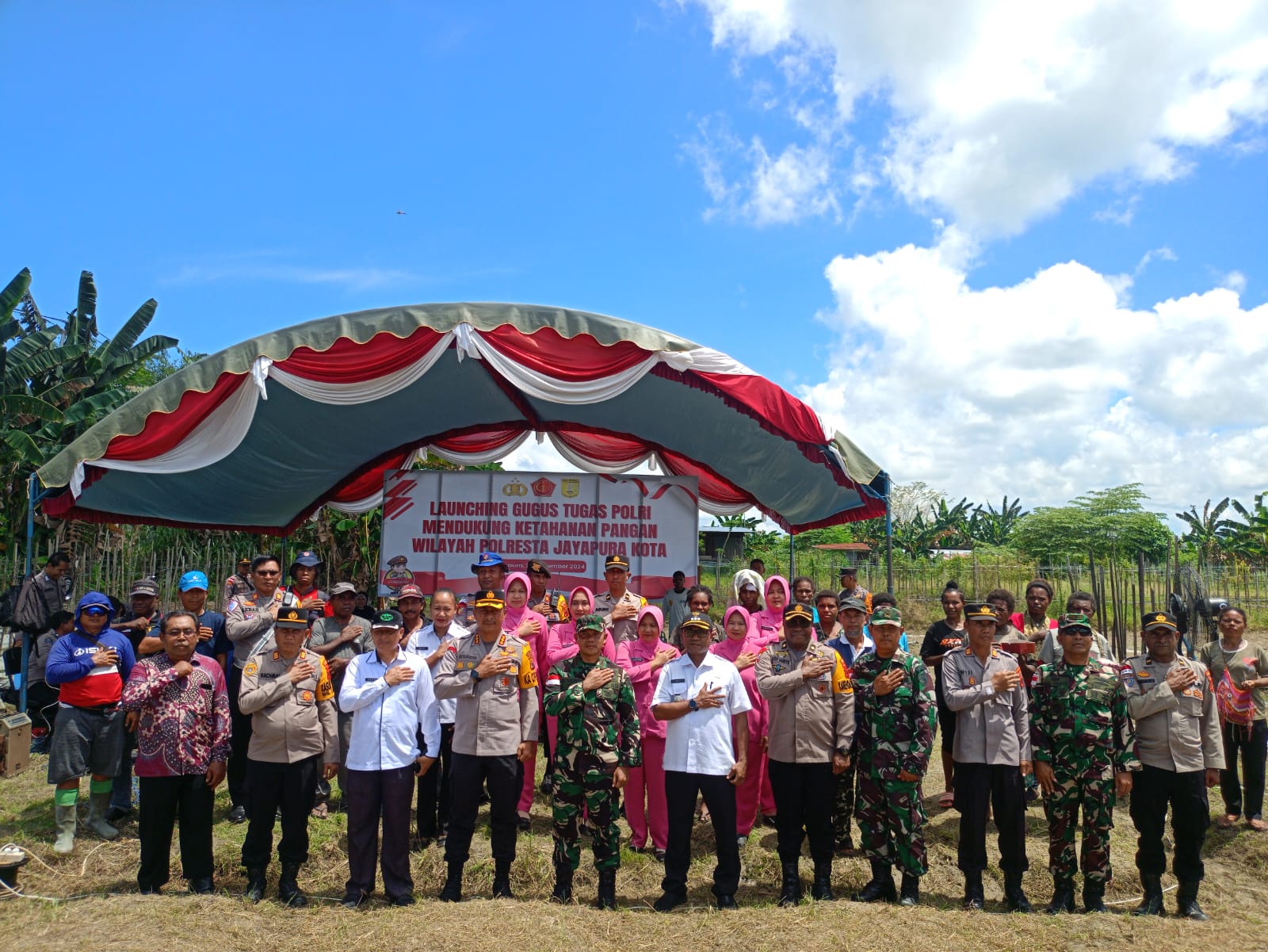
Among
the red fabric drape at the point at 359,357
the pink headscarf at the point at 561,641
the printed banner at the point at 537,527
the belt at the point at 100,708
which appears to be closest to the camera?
the belt at the point at 100,708

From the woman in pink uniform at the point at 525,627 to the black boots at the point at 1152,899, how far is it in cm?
355

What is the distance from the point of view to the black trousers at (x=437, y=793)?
5262mm

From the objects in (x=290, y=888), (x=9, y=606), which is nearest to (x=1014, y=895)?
(x=290, y=888)

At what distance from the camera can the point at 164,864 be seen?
14.4 ft

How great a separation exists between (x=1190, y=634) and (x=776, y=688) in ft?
24.8

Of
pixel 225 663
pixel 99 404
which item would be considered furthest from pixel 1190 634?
pixel 99 404

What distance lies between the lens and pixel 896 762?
4.41 metres

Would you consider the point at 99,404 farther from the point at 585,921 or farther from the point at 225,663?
the point at 585,921

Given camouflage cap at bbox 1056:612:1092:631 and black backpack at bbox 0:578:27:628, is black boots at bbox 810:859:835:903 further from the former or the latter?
black backpack at bbox 0:578:27:628

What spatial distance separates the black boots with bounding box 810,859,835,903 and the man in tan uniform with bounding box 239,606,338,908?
8.60ft

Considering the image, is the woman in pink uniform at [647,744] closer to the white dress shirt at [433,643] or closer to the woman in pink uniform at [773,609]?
the woman in pink uniform at [773,609]

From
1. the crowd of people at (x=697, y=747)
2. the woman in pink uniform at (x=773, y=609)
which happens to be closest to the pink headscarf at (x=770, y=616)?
the woman in pink uniform at (x=773, y=609)

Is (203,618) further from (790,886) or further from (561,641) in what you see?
(790,886)

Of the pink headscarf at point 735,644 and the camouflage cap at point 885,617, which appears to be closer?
the camouflage cap at point 885,617
